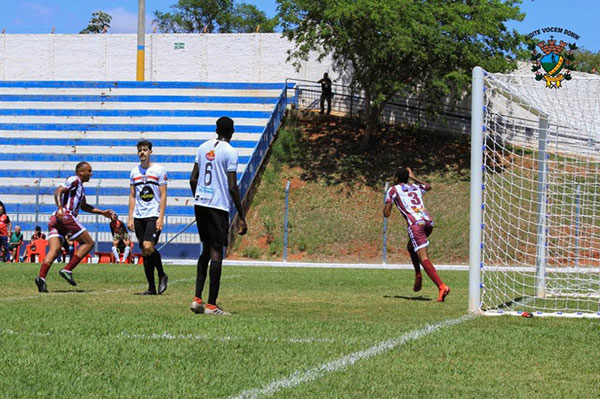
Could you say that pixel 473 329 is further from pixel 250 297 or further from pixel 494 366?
pixel 250 297

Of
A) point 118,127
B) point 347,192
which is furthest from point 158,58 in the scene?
point 347,192

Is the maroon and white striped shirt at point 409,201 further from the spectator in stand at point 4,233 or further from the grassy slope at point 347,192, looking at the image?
the grassy slope at point 347,192

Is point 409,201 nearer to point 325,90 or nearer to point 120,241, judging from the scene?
point 120,241

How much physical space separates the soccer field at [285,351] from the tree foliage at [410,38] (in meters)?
25.9

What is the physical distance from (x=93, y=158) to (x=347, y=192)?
1040cm

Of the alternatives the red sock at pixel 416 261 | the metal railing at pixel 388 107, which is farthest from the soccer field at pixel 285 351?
the metal railing at pixel 388 107

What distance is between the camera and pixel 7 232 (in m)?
Result: 27.8

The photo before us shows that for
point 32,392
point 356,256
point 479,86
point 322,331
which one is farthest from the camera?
point 356,256

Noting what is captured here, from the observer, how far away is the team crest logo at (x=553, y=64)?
12117 millimetres

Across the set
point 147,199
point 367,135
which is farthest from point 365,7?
point 147,199

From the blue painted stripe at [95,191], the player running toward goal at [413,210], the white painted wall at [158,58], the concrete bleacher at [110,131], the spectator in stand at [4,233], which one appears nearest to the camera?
the player running toward goal at [413,210]

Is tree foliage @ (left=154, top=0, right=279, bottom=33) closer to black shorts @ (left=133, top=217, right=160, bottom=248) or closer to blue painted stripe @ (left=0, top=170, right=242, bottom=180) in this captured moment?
blue painted stripe @ (left=0, top=170, right=242, bottom=180)

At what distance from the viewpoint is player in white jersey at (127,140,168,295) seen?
39.9 feet

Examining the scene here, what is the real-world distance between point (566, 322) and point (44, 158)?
31413 mm
